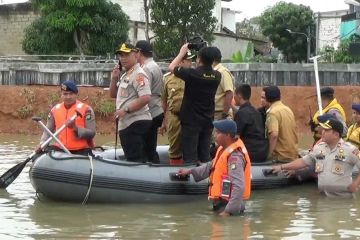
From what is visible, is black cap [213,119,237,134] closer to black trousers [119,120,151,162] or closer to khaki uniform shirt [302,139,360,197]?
black trousers [119,120,151,162]

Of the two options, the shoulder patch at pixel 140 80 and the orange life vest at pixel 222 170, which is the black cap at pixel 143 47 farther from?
→ the orange life vest at pixel 222 170

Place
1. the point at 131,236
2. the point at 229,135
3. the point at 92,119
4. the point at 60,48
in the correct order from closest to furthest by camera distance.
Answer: the point at 131,236
the point at 229,135
the point at 92,119
the point at 60,48

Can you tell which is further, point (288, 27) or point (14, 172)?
point (288, 27)

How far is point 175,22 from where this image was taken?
3212 cm

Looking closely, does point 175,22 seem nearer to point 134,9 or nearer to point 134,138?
point 134,9

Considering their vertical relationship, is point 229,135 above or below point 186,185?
above

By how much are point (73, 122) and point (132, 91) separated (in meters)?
0.82

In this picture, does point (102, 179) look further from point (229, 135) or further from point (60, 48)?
point (60, 48)

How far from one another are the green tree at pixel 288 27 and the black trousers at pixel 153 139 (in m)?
40.8

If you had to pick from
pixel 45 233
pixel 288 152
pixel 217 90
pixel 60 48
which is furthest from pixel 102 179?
pixel 60 48

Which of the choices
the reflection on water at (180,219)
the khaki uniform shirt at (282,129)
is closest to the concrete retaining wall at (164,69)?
the khaki uniform shirt at (282,129)

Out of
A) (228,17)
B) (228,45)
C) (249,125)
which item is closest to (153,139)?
(249,125)

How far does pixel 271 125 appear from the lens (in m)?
10.5

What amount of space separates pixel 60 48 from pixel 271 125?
72.6 feet
